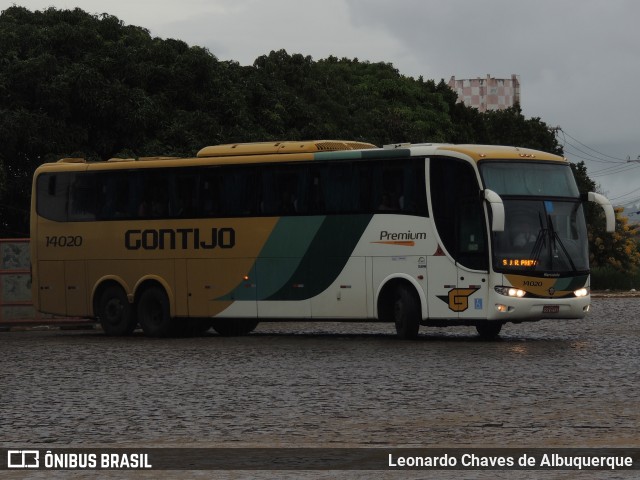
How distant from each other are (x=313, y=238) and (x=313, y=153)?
5.14ft

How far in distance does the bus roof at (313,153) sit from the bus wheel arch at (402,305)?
2.30m

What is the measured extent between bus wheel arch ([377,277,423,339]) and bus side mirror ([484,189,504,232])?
207cm

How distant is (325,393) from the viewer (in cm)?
1563

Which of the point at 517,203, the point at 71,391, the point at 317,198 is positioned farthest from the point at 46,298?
the point at 71,391

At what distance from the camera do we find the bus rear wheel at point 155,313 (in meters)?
28.3

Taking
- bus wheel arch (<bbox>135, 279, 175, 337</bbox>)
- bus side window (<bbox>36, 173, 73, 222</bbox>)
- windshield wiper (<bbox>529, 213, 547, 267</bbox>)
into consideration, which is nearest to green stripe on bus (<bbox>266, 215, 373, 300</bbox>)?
bus wheel arch (<bbox>135, 279, 175, 337</bbox>)

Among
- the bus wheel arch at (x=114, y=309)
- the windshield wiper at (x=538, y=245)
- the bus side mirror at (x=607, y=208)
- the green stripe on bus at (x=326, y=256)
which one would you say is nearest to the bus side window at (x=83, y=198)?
the bus wheel arch at (x=114, y=309)

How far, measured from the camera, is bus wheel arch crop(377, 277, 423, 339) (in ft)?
82.2

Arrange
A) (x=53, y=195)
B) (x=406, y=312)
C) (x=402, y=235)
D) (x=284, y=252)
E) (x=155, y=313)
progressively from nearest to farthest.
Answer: (x=406, y=312)
(x=402, y=235)
(x=284, y=252)
(x=155, y=313)
(x=53, y=195)

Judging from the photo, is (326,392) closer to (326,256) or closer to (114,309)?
(326,256)

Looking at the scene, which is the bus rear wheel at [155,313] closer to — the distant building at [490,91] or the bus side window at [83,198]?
the bus side window at [83,198]

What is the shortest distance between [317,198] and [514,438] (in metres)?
15.0

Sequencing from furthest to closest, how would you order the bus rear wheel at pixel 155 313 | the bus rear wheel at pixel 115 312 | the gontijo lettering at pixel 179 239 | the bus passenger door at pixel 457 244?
the bus rear wheel at pixel 115 312
the bus rear wheel at pixel 155 313
the gontijo lettering at pixel 179 239
the bus passenger door at pixel 457 244

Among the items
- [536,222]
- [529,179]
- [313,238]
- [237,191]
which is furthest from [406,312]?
[237,191]
